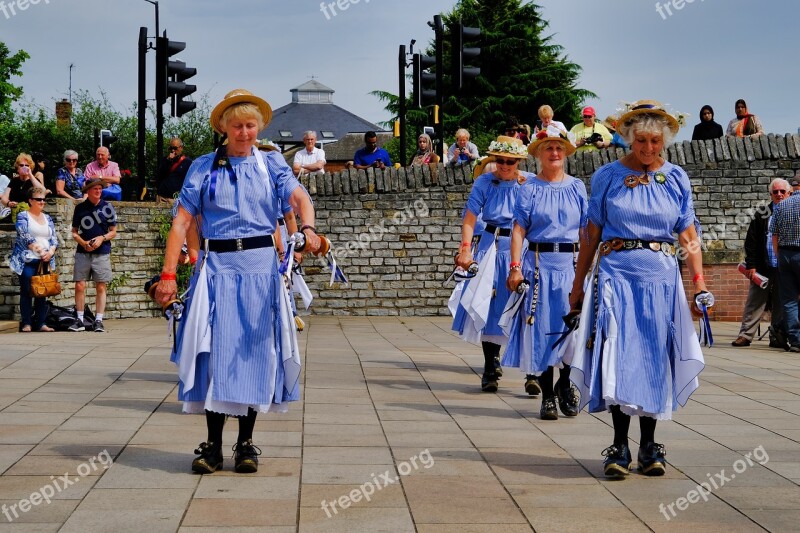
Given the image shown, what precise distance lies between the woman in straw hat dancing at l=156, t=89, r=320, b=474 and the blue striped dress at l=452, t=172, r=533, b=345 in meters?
3.78

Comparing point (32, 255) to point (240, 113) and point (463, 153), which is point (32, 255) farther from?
point (240, 113)

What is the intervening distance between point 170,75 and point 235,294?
12517 millimetres

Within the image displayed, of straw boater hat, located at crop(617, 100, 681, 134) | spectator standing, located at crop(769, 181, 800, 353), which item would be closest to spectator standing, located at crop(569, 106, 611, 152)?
spectator standing, located at crop(769, 181, 800, 353)

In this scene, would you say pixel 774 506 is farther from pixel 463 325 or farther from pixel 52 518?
pixel 463 325

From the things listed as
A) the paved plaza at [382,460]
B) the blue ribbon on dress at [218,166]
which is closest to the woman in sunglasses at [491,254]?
the paved plaza at [382,460]

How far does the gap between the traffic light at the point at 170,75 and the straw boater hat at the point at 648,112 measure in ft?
39.8

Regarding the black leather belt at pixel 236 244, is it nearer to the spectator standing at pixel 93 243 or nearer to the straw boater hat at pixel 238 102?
the straw boater hat at pixel 238 102

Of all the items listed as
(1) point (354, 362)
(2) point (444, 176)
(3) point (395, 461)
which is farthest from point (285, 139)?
(3) point (395, 461)

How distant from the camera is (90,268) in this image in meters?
15.8

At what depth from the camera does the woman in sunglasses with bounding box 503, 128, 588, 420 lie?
29.1 feet

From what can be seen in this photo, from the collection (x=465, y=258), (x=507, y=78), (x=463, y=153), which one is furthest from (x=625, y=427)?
(x=507, y=78)

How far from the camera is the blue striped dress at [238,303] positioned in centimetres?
631

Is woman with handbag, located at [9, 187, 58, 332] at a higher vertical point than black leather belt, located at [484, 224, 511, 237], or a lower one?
lower

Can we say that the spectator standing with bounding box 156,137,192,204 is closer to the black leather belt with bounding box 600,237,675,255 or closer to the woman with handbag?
the woman with handbag
